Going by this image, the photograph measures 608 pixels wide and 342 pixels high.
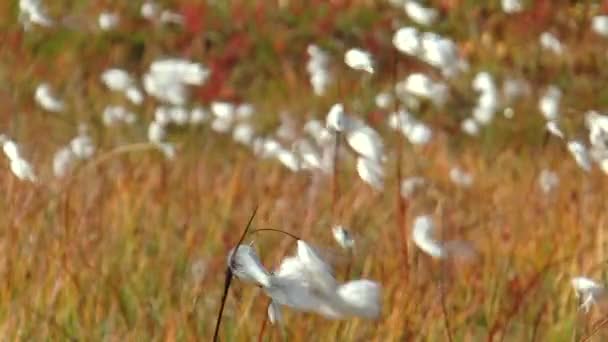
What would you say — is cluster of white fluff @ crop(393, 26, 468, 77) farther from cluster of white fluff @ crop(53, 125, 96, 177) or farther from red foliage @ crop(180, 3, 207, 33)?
red foliage @ crop(180, 3, 207, 33)

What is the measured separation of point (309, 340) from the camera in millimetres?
1793

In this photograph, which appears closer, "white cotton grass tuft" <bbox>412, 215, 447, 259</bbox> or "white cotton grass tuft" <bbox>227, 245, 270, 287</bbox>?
"white cotton grass tuft" <bbox>227, 245, 270, 287</bbox>

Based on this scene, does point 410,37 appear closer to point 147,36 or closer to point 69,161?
point 69,161

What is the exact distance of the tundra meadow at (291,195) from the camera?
1.79 m

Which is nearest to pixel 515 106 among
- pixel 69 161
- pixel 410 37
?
pixel 69 161

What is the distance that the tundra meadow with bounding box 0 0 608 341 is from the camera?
179cm

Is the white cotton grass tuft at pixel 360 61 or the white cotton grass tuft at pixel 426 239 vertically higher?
the white cotton grass tuft at pixel 360 61

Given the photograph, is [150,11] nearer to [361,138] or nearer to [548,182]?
[548,182]

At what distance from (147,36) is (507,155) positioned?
2476 millimetres

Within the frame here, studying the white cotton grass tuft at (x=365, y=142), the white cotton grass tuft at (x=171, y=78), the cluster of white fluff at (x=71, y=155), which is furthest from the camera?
the white cotton grass tuft at (x=171, y=78)

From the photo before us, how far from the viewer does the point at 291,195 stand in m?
2.90

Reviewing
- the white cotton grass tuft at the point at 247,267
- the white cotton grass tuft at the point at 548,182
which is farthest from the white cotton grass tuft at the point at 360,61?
the white cotton grass tuft at the point at 548,182

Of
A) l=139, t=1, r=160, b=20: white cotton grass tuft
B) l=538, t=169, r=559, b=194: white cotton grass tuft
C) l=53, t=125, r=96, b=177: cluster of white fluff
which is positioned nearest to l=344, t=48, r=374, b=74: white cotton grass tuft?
l=53, t=125, r=96, b=177: cluster of white fluff

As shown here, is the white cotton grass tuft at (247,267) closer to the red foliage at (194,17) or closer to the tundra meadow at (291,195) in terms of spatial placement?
the tundra meadow at (291,195)
